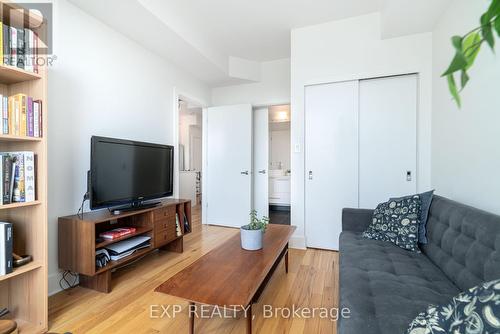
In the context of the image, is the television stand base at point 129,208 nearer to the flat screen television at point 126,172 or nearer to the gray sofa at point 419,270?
the flat screen television at point 126,172

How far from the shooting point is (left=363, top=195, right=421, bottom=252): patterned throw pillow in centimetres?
176

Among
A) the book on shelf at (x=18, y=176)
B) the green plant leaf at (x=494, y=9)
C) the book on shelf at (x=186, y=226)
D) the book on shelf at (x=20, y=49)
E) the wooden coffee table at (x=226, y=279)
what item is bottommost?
the book on shelf at (x=186, y=226)

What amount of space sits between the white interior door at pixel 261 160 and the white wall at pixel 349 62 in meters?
1.18

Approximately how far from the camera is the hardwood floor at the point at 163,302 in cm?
154

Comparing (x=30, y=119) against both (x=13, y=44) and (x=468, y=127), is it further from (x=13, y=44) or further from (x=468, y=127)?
(x=468, y=127)

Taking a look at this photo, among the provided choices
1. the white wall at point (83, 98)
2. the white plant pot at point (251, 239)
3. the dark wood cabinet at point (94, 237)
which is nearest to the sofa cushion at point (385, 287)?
the white plant pot at point (251, 239)

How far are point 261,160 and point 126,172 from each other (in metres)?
2.36

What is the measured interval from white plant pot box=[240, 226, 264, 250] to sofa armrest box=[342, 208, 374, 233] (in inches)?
35.9

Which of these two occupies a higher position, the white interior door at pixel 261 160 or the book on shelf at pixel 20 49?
the book on shelf at pixel 20 49

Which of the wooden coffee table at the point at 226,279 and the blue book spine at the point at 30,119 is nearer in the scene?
the wooden coffee table at the point at 226,279

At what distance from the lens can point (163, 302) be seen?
5.99 ft

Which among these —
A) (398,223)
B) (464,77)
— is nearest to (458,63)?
(464,77)

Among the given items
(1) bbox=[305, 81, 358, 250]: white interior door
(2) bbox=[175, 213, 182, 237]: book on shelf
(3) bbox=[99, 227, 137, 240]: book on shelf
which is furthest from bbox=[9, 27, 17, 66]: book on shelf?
(1) bbox=[305, 81, 358, 250]: white interior door

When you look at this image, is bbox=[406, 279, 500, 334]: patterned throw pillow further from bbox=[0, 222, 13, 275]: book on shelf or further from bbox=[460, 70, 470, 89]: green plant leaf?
bbox=[0, 222, 13, 275]: book on shelf
